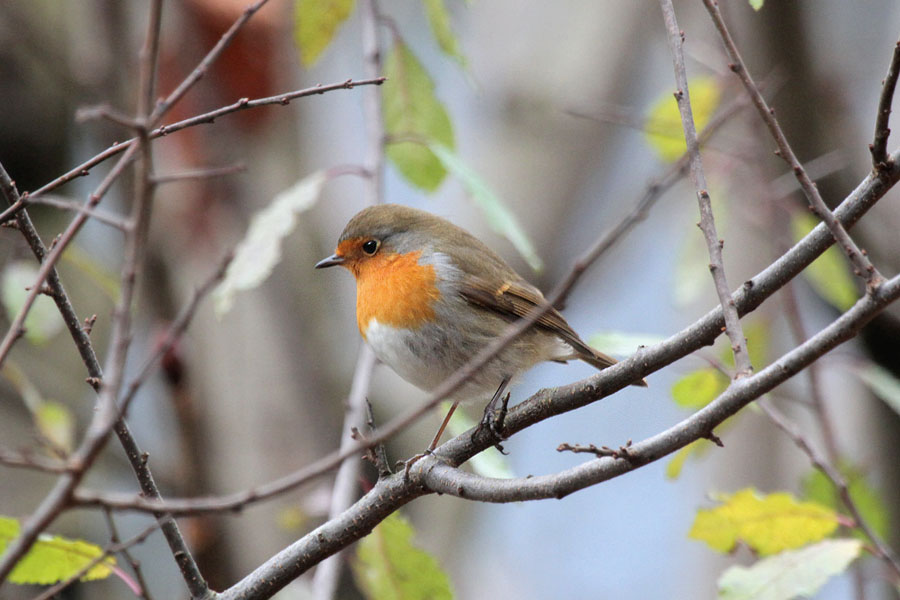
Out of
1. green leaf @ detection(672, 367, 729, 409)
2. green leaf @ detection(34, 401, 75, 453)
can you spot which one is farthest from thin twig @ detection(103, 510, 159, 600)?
green leaf @ detection(34, 401, 75, 453)

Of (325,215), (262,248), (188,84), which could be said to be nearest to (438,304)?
(262,248)

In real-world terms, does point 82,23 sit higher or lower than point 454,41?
higher

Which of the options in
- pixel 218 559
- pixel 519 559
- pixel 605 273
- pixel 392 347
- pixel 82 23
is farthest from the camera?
pixel 519 559

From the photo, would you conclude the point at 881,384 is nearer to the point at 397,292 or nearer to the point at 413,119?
the point at 397,292

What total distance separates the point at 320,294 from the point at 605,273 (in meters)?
1.82

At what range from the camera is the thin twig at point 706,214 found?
1.40 metres

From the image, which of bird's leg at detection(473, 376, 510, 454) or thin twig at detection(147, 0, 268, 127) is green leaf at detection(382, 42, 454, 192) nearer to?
bird's leg at detection(473, 376, 510, 454)

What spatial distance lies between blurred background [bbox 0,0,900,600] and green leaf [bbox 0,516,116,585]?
231cm

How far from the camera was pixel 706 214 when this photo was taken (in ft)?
4.89

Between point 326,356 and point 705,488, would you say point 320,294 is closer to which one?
point 326,356

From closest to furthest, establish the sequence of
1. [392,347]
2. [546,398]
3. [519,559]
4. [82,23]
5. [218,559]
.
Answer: [546,398] < [392,347] < [218,559] < [82,23] < [519,559]

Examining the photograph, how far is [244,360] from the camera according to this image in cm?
460

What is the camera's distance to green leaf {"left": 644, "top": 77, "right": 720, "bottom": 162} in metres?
3.14

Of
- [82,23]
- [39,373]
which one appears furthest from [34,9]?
[39,373]
